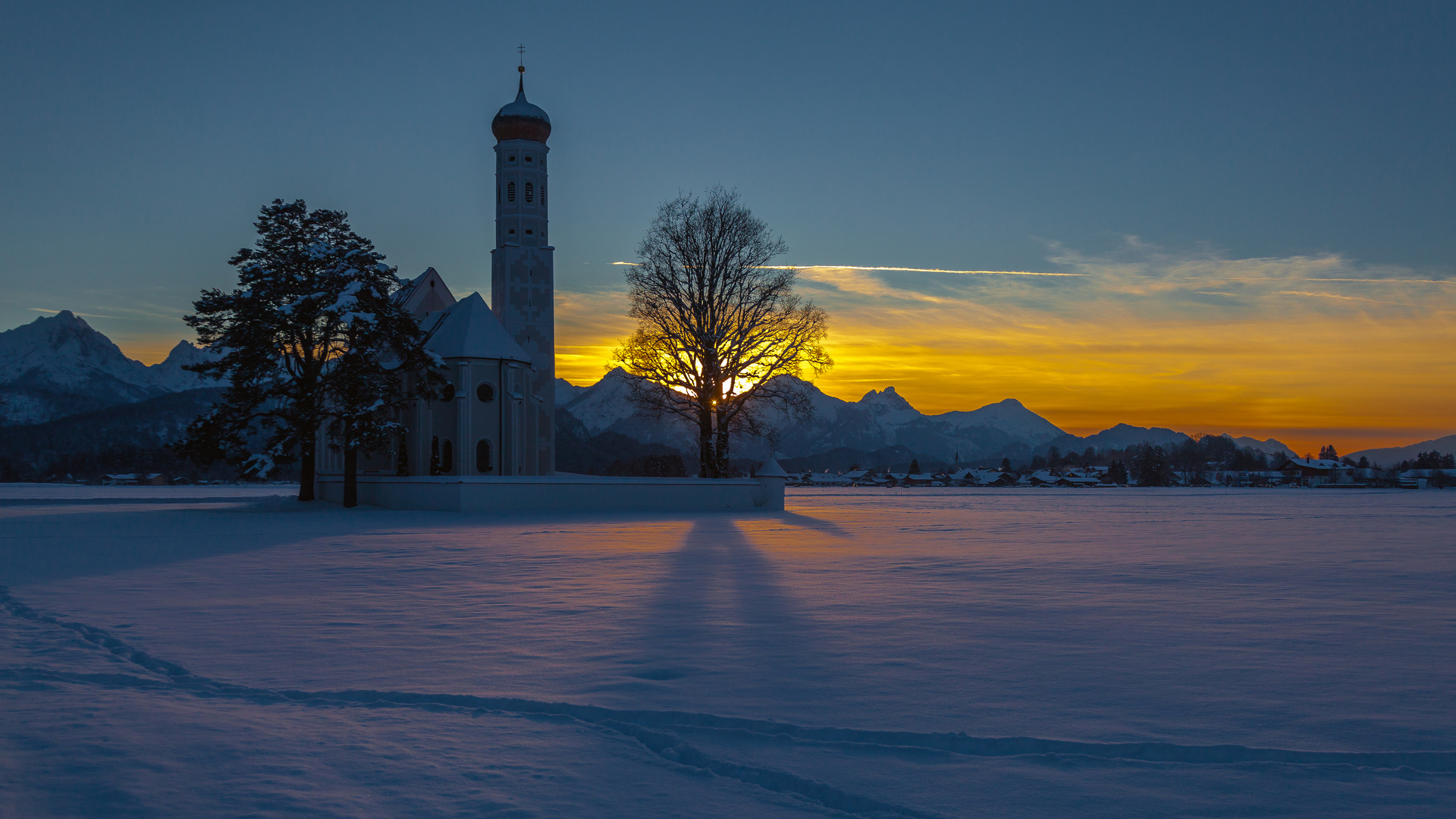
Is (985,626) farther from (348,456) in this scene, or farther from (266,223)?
(266,223)

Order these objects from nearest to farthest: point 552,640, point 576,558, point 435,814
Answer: point 435,814 < point 552,640 < point 576,558

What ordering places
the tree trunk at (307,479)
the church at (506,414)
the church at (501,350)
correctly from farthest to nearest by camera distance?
the church at (501,350) → the tree trunk at (307,479) → the church at (506,414)

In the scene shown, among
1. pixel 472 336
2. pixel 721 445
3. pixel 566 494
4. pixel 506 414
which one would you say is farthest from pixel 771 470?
pixel 472 336

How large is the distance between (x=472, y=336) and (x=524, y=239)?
11.2 metres

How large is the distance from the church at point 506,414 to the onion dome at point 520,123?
0.06 m

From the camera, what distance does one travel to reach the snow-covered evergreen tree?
37.2m

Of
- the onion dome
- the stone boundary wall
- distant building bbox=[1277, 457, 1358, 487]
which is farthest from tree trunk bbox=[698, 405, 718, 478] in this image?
distant building bbox=[1277, 457, 1358, 487]

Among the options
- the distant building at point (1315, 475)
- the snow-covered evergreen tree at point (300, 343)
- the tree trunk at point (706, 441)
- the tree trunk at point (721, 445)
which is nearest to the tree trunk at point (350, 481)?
the snow-covered evergreen tree at point (300, 343)

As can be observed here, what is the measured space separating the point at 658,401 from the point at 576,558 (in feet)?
79.9

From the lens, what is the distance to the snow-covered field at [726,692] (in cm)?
456

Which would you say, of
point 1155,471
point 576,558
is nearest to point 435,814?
point 576,558

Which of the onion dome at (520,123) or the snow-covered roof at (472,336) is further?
the onion dome at (520,123)

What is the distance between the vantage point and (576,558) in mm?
16328

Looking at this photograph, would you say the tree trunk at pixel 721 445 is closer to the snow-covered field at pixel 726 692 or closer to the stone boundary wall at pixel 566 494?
the stone boundary wall at pixel 566 494
